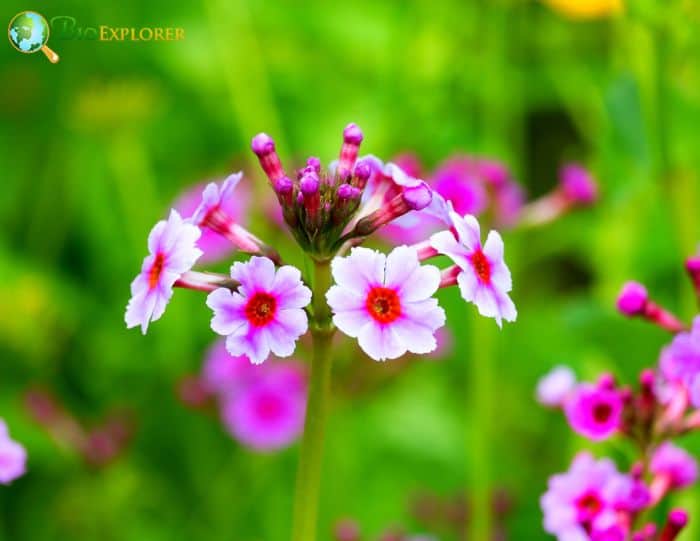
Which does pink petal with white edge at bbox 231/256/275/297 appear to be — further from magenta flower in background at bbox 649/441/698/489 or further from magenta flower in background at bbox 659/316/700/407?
magenta flower in background at bbox 649/441/698/489

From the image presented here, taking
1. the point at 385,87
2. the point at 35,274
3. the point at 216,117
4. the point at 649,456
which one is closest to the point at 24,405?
the point at 35,274

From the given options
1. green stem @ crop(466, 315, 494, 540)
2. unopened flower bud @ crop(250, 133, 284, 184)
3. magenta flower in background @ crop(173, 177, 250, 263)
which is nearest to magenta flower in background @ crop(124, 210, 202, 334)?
unopened flower bud @ crop(250, 133, 284, 184)

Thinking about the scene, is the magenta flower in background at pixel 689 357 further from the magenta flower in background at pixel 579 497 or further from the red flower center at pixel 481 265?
the red flower center at pixel 481 265

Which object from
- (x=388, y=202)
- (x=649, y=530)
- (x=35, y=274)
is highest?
(x=35, y=274)

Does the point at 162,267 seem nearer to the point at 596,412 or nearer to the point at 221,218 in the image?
the point at 221,218

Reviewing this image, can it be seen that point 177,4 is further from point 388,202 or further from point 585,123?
point 388,202

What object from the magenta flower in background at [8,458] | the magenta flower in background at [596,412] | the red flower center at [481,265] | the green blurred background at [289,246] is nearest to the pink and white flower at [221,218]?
the red flower center at [481,265]
